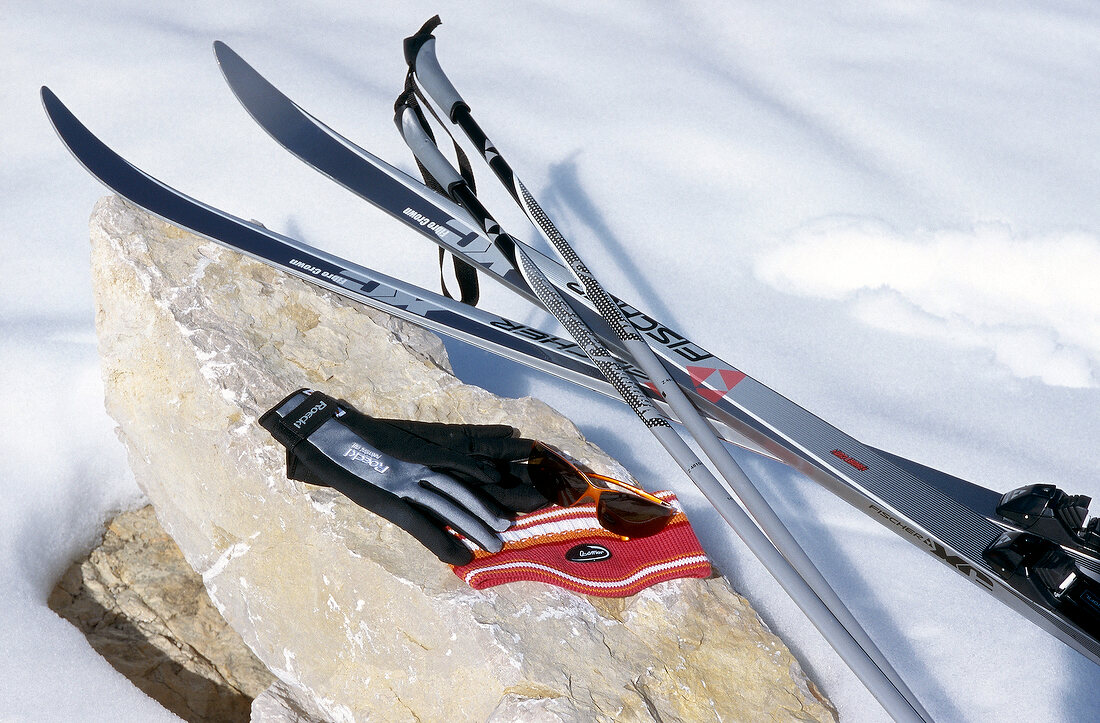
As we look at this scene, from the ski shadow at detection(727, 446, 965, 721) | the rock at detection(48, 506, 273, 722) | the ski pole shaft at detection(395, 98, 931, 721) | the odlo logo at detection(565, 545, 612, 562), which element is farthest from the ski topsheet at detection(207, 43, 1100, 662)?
the rock at detection(48, 506, 273, 722)

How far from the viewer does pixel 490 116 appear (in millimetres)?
3305

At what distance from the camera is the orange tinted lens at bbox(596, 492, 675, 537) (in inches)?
60.6

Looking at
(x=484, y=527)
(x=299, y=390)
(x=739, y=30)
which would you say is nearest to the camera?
(x=484, y=527)

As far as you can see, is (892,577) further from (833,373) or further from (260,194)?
(260,194)

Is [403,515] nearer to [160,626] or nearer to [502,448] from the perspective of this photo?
[502,448]

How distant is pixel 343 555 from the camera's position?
144 centimetres

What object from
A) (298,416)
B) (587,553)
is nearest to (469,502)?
(587,553)

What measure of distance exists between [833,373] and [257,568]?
1610 millimetres

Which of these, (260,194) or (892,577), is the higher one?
(260,194)

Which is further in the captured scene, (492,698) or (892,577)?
(892,577)

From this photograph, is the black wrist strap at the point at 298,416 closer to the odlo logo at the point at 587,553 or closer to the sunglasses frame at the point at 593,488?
the sunglasses frame at the point at 593,488

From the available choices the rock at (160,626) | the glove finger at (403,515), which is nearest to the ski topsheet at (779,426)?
the glove finger at (403,515)

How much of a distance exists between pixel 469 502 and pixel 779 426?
2.23ft

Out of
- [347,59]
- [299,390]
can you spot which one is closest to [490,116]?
[347,59]
